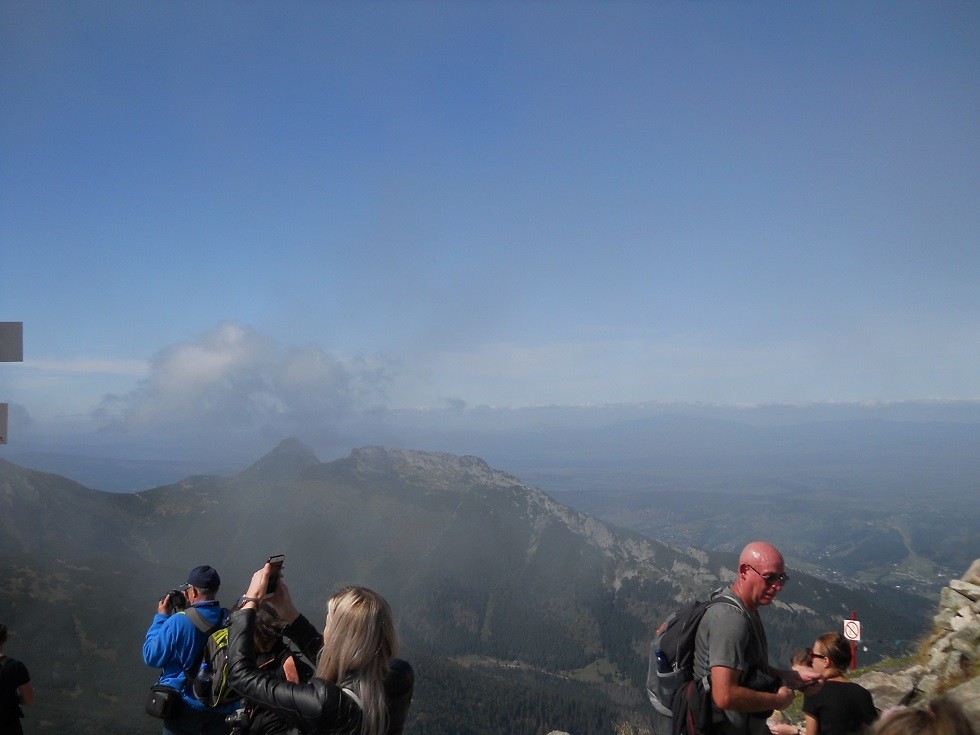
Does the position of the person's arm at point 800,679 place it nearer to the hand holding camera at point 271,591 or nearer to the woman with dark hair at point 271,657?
the woman with dark hair at point 271,657

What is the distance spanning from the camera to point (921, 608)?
459 ft

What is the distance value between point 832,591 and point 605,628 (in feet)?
173

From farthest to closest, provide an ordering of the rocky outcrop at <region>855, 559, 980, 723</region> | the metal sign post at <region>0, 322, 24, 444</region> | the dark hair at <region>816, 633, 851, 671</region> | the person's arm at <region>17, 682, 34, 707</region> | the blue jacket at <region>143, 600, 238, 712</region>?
the rocky outcrop at <region>855, 559, 980, 723</region> → the person's arm at <region>17, 682, 34, 707</region> → the metal sign post at <region>0, 322, 24, 444</region> → the dark hair at <region>816, 633, 851, 671</region> → the blue jacket at <region>143, 600, 238, 712</region>

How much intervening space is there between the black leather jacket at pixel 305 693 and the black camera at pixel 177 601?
2.57 m

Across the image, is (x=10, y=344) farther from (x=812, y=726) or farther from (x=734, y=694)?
(x=812, y=726)

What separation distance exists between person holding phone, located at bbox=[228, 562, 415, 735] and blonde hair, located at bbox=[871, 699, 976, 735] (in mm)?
2697

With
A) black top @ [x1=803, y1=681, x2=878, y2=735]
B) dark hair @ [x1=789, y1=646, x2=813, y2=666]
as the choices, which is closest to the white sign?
dark hair @ [x1=789, y1=646, x2=813, y2=666]

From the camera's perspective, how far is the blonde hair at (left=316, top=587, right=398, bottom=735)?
13.0 feet

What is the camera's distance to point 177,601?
6477mm

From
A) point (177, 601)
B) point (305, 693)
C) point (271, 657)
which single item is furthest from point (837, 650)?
point (177, 601)

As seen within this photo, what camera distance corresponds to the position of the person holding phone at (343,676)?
154 inches

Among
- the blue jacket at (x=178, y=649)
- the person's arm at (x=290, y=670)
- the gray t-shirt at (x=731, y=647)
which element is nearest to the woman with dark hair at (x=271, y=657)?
the person's arm at (x=290, y=670)

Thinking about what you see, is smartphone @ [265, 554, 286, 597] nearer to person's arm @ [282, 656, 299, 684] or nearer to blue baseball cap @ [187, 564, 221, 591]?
person's arm @ [282, 656, 299, 684]

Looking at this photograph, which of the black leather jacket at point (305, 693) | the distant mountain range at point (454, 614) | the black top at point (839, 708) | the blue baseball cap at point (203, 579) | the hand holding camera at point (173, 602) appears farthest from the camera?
the distant mountain range at point (454, 614)
